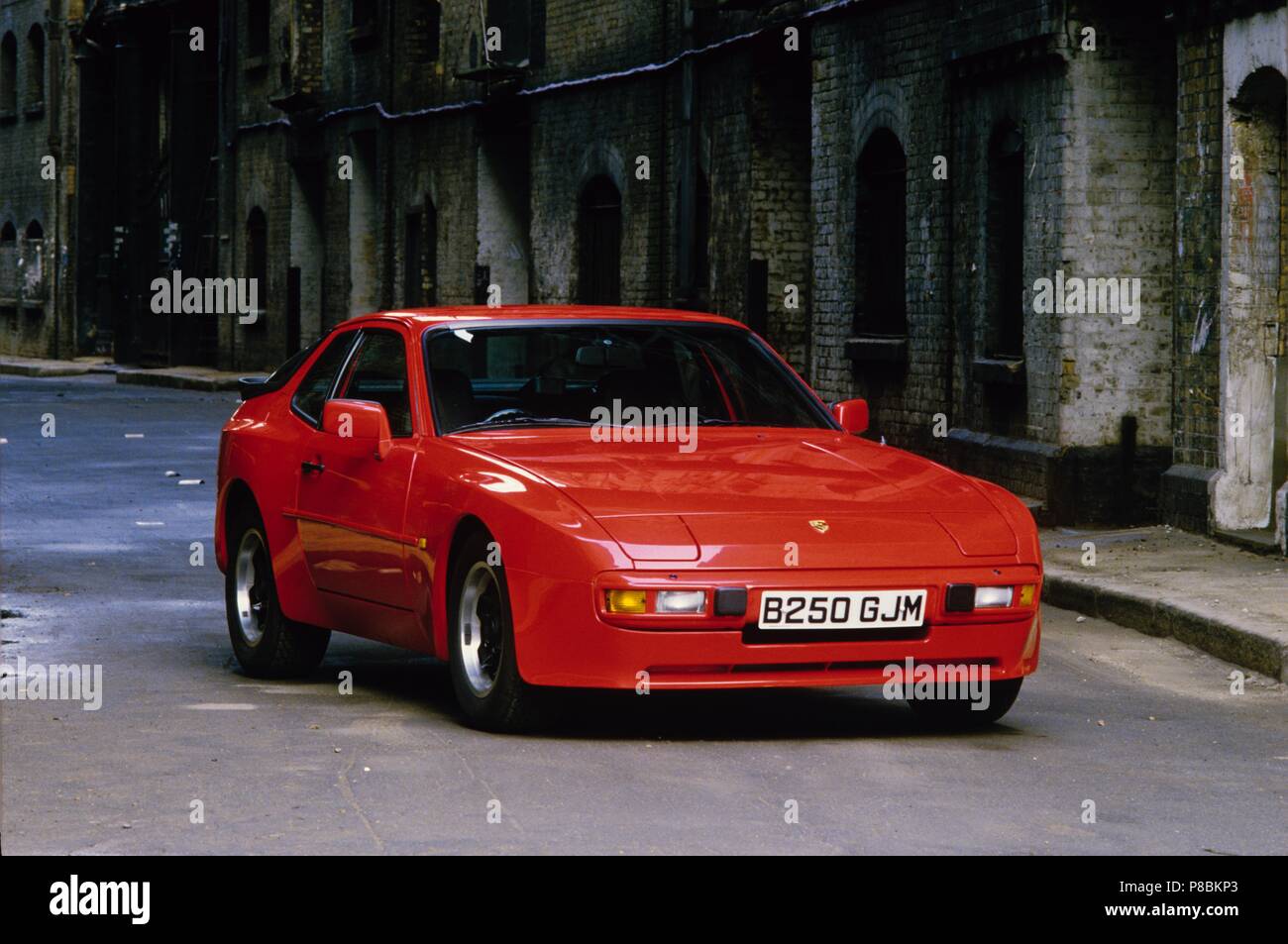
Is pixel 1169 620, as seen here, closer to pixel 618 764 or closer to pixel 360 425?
pixel 360 425

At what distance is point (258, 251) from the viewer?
38.3 m

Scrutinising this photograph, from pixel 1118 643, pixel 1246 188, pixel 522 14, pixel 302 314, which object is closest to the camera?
pixel 1118 643

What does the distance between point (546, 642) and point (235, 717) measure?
4.64ft

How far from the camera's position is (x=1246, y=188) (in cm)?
1364

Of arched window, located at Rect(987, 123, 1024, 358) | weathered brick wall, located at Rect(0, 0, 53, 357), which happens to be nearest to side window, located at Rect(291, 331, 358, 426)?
arched window, located at Rect(987, 123, 1024, 358)

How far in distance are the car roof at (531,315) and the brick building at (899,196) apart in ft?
17.1

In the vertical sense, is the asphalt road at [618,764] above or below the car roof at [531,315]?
below

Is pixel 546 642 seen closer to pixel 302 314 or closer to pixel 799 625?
pixel 799 625

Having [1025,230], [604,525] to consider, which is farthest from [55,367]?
[604,525]

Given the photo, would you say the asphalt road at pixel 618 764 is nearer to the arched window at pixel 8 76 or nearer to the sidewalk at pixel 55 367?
the sidewalk at pixel 55 367

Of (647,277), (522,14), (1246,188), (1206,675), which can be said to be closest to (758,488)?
(1206,675)

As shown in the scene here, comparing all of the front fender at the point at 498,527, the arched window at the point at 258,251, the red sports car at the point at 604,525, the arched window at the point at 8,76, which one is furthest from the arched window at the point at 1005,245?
the arched window at the point at 8,76

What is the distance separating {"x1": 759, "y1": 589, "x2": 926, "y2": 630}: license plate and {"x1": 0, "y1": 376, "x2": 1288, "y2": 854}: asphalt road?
1.33 ft

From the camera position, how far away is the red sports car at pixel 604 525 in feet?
23.3
